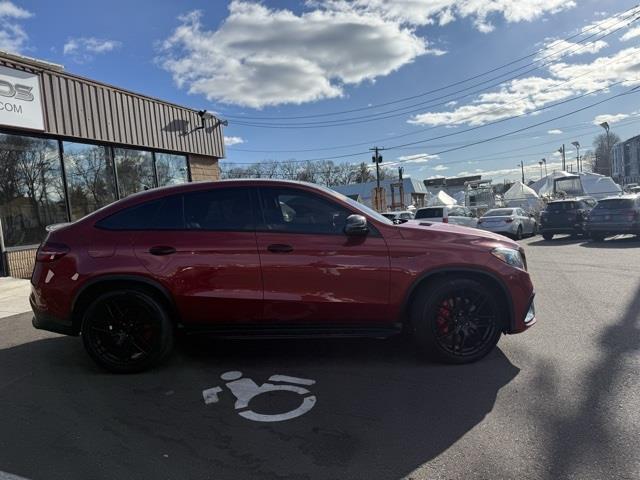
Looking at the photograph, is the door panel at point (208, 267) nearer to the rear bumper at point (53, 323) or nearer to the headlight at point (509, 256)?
the rear bumper at point (53, 323)

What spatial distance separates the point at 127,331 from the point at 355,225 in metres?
2.31

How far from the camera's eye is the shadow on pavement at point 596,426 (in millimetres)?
2701

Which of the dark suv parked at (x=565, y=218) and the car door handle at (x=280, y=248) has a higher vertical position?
the car door handle at (x=280, y=248)

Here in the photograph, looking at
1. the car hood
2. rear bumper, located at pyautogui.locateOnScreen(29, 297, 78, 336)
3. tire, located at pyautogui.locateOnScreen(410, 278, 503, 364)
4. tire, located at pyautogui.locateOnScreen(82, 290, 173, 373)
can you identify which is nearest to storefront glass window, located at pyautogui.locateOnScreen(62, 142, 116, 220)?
rear bumper, located at pyautogui.locateOnScreen(29, 297, 78, 336)

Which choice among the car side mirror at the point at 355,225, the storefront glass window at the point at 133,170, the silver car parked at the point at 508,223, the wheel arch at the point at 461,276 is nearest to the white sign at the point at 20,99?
the storefront glass window at the point at 133,170

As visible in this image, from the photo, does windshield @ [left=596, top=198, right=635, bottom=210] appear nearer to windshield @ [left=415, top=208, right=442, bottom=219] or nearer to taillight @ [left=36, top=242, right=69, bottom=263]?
windshield @ [left=415, top=208, right=442, bottom=219]

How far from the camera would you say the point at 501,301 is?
4406mm

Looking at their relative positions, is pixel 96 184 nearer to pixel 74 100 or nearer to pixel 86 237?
pixel 74 100

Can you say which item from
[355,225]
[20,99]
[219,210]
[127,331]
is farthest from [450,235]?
[20,99]

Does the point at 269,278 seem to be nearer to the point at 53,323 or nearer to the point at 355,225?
the point at 355,225

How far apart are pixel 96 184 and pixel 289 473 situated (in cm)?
1168

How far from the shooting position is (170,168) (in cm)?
1523

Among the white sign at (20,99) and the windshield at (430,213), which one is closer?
the white sign at (20,99)

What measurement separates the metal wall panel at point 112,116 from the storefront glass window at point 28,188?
0.68 metres
